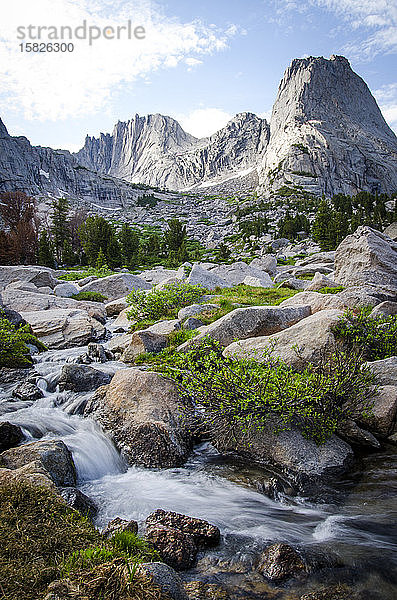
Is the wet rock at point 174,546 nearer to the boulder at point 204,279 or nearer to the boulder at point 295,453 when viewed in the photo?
the boulder at point 295,453

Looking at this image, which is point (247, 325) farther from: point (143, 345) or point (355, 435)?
point (355, 435)

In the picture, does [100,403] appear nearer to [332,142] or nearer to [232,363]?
[232,363]

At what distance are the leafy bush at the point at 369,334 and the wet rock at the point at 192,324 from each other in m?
6.43

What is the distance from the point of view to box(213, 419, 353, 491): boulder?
24.5 ft

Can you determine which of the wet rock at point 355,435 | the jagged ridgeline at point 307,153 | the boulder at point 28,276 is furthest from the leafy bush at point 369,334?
the jagged ridgeline at point 307,153

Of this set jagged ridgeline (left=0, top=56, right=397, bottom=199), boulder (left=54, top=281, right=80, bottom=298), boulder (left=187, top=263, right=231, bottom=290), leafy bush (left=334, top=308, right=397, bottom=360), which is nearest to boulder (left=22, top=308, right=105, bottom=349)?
boulder (left=187, top=263, right=231, bottom=290)

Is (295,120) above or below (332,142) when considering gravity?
above

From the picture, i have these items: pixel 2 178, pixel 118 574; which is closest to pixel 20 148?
pixel 2 178

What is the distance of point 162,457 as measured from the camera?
8031 mm

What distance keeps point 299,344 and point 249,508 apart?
4.49 m

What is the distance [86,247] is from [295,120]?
15358 centimetres

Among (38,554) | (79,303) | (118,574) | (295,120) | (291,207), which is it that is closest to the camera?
(118,574)

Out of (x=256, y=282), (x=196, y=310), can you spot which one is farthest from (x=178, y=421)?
(x=256, y=282)

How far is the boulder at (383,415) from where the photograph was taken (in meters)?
8.64
